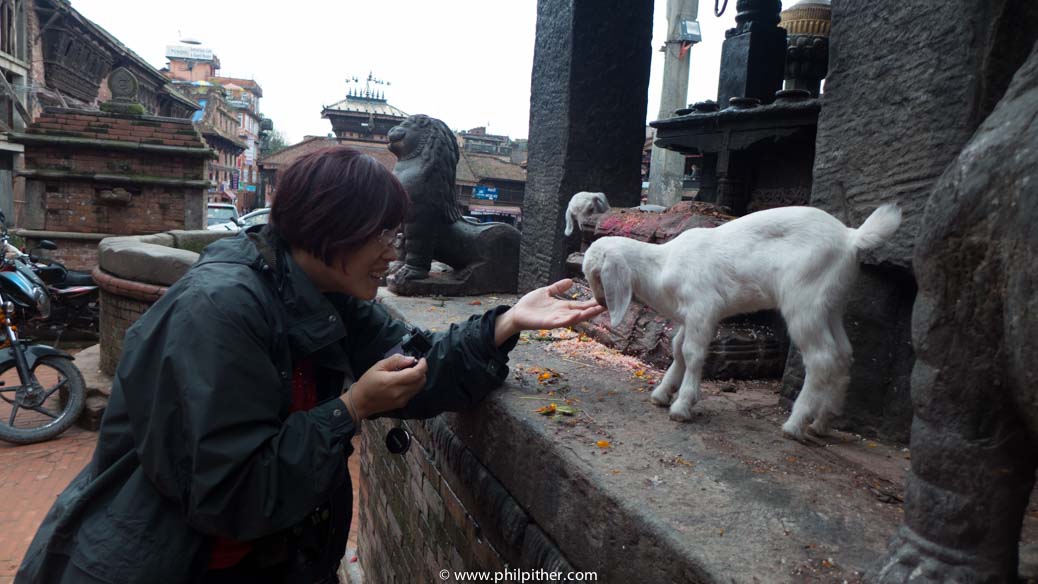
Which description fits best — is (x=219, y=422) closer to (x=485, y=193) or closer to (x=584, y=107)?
(x=584, y=107)

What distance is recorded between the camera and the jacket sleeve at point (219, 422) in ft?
4.65

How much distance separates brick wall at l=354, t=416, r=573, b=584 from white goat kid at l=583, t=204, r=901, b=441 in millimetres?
641

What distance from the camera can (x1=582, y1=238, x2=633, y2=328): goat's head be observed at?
2.00 m

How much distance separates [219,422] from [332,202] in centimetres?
63

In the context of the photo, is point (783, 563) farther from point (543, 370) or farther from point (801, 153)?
point (801, 153)

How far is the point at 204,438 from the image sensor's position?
1.41 meters

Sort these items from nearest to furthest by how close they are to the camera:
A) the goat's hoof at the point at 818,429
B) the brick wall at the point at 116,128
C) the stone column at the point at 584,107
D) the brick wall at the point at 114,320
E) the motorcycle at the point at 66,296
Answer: the goat's hoof at the point at 818,429, the stone column at the point at 584,107, the brick wall at the point at 114,320, the motorcycle at the point at 66,296, the brick wall at the point at 116,128

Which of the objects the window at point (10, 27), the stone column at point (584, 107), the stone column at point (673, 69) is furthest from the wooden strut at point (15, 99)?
the stone column at point (584, 107)

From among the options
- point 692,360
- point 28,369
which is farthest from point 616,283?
point 28,369

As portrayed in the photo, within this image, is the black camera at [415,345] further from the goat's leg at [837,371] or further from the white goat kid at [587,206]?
the white goat kid at [587,206]

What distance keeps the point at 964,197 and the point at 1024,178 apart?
0.32ft

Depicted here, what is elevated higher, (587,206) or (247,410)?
(587,206)

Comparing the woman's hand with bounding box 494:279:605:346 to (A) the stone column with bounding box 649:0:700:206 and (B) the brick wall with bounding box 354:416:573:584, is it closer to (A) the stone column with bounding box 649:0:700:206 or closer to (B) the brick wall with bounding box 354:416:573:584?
(B) the brick wall with bounding box 354:416:573:584

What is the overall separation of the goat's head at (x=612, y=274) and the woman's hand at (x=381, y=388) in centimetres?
62
